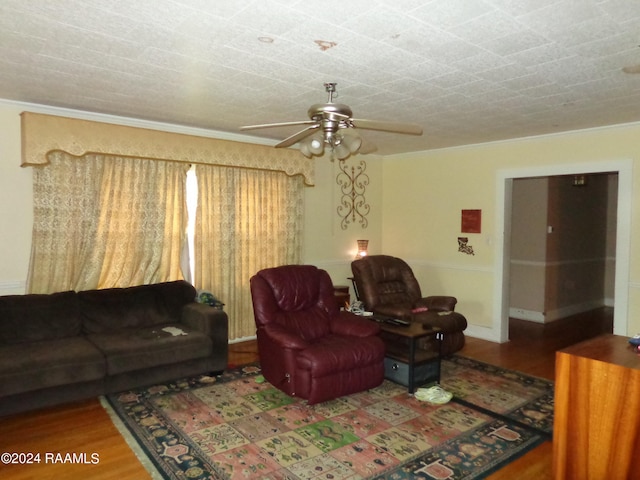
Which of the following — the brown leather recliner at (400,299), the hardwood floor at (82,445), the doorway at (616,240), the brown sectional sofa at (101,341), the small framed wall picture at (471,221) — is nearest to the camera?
the hardwood floor at (82,445)

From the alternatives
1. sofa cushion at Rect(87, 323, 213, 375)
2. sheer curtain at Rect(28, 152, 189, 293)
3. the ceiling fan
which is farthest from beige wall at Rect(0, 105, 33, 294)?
the ceiling fan

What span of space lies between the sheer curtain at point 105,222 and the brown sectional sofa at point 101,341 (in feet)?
0.82

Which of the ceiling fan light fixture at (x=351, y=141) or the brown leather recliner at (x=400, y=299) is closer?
the ceiling fan light fixture at (x=351, y=141)

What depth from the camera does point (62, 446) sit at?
9.74ft

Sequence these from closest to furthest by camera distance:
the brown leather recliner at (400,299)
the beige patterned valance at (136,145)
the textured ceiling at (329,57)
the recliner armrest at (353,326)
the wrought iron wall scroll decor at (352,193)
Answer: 1. the textured ceiling at (329,57)
2. the beige patterned valance at (136,145)
3. the recliner armrest at (353,326)
4. the brown leather recliner at (400,299)
5. the wrought iron wall scroll decor at (352,193)

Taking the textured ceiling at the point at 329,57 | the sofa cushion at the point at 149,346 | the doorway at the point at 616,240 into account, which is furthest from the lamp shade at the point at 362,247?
the sofa cushion at the point at 149,346

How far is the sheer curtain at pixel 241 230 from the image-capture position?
199 inches

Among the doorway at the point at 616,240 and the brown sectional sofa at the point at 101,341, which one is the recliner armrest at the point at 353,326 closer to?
the brown sectional sofa at the point at 101,341

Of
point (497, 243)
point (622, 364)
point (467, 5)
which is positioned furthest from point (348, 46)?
point (497, 243)

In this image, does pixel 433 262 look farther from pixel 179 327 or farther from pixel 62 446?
pixel 62 446

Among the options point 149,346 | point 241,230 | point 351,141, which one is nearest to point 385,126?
point 351,141

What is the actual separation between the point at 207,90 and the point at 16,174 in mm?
1985

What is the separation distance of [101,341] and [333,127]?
265 cm

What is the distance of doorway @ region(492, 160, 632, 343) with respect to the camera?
4.48 m
